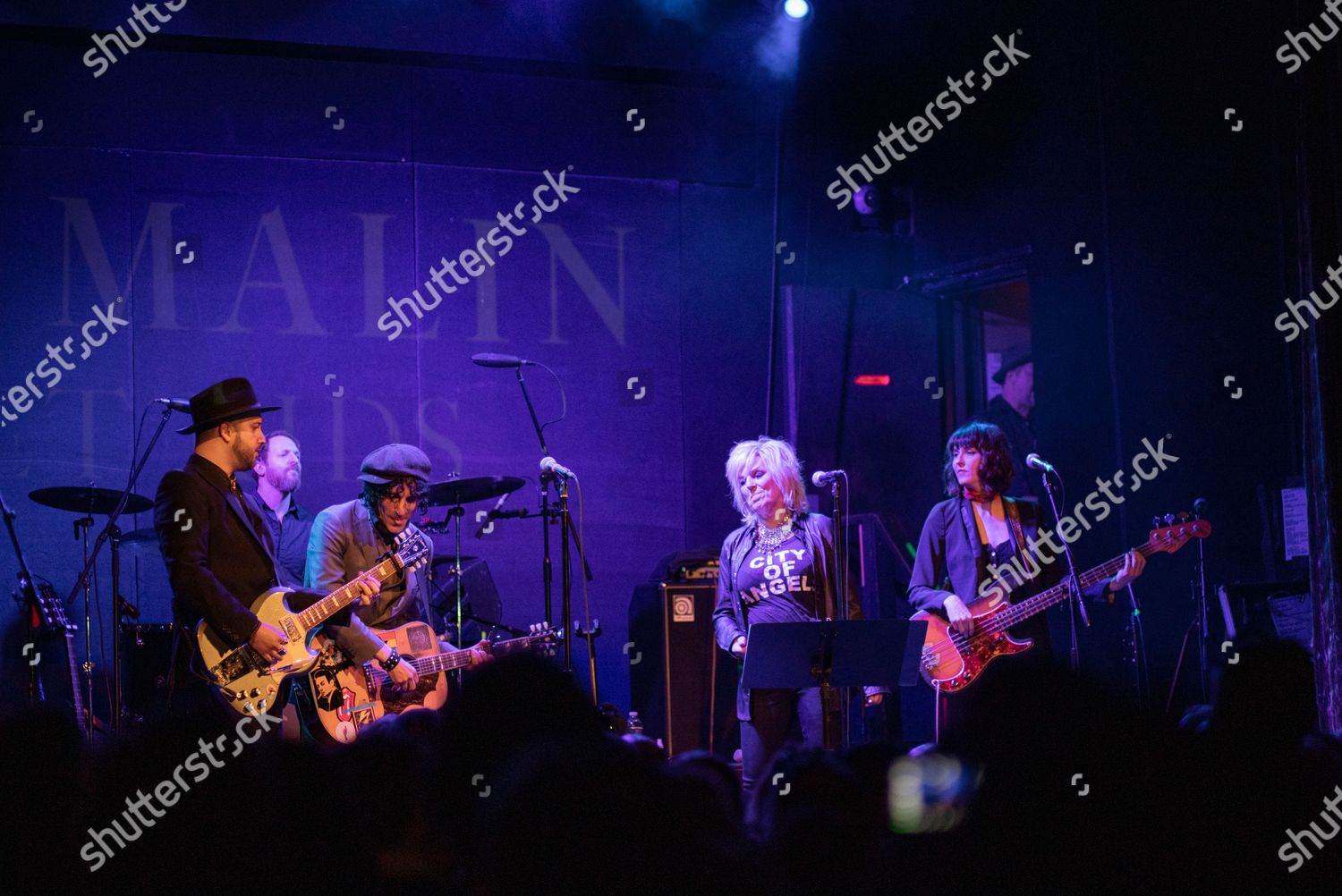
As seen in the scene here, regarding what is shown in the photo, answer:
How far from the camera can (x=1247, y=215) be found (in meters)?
7.52

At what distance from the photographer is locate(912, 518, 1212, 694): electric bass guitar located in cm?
597

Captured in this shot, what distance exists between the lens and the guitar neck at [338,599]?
550 cm

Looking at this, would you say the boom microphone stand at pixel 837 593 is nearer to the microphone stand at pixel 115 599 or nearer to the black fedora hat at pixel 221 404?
the black fedora hat at pixel 221 404

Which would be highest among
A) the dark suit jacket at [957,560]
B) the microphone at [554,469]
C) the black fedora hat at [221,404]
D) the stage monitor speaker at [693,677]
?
the black fedora hat at [221,404]

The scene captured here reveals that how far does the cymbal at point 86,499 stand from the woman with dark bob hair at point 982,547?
4.29 metres

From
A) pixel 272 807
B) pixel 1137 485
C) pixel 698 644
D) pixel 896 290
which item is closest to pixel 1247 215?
pixel 1137 485

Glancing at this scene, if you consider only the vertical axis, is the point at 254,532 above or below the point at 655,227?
below

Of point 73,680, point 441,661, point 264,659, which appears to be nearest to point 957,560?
point 441,661

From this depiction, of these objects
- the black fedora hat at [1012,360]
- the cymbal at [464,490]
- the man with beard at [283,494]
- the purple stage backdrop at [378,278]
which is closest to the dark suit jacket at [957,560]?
the cymbal at [464,490]

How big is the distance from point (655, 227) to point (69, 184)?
384 cm

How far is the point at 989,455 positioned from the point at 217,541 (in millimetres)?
3646

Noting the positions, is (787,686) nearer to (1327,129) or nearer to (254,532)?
(254,532)

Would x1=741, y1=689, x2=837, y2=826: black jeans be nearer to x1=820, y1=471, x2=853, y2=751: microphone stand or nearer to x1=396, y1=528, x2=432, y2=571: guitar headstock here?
x1=820, y1=471, x2=853, y2=751: microphone stand

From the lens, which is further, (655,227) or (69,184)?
(655,227)
